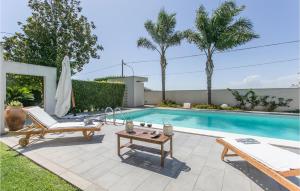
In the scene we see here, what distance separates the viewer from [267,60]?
19.8m

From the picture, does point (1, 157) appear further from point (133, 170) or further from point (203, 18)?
point (203, 18)

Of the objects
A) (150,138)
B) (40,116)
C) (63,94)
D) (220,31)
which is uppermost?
(220,31)

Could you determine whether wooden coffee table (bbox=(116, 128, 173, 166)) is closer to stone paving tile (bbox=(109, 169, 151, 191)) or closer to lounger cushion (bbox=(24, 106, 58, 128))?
stone paving tile (bbox=(109, 169, 151, 191))

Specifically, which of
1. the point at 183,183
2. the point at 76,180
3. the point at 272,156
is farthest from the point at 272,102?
the point at 76,180

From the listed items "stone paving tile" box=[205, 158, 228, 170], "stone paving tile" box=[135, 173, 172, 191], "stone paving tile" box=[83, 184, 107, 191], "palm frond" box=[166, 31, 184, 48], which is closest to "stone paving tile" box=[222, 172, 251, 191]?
"stone paving tile" box=[205, 158, 228, 170]

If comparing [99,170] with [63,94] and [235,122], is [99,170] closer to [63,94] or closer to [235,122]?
[63,94]

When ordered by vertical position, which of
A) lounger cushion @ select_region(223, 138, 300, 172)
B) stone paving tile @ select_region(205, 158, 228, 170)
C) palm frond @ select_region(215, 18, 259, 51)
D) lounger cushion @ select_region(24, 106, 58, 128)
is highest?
palm frond @ select_region(215, 18, 259, 51)

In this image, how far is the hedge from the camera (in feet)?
41.3

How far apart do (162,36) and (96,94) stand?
9.65 meters

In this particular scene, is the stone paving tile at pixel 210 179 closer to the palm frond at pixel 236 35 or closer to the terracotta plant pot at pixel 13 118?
the terracotta plant pot at pixel 13 118

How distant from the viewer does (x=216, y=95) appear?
720 inches

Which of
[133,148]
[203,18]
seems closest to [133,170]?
[133,148]

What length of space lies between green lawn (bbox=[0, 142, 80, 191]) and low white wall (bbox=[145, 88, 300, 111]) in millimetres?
17623

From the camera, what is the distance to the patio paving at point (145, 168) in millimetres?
3002
